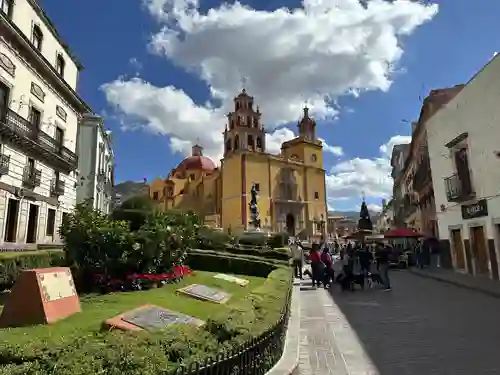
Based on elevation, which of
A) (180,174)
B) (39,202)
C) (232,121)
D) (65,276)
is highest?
(232,121)

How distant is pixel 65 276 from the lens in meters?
6.99

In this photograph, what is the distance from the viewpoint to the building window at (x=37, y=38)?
1802cm

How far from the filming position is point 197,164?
73.2 m

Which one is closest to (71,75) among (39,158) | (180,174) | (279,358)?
(39,158)

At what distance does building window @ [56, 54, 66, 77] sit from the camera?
20.6 metres

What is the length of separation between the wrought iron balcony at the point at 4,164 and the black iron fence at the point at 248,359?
13992mm

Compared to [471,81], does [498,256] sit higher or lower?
lower

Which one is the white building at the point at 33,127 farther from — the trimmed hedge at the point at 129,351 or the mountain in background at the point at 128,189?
the trimmed hedge at the point at 129,351

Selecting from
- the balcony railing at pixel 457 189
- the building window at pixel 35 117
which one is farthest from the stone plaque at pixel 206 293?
the building window at pixel 35 117

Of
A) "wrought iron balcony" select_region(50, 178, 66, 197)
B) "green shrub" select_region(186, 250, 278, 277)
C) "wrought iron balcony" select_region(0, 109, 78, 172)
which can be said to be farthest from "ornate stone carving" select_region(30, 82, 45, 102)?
"green shrub" select_region(186, 250, 278, 277)

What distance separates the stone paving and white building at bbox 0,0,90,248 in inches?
502

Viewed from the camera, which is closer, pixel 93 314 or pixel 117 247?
pixel 93 314

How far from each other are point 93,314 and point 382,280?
10465 millimetres

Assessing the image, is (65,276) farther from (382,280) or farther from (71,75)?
(71,75)
